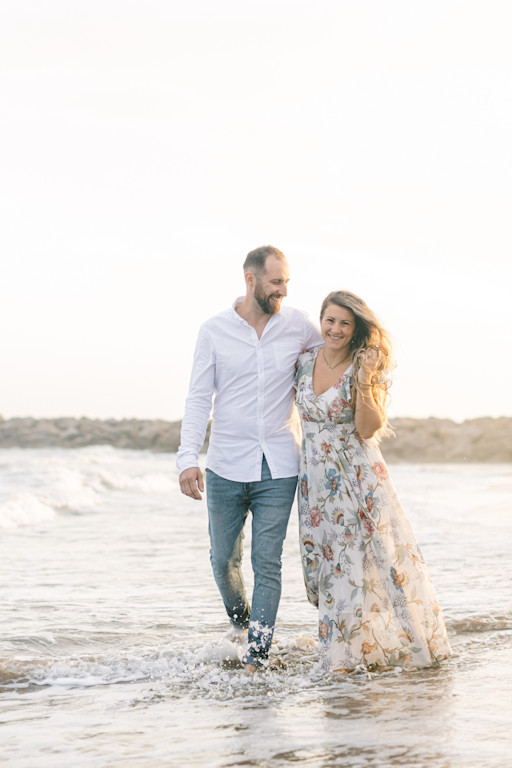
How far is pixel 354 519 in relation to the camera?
4.21 m

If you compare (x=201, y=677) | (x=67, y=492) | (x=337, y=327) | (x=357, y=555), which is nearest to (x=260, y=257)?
(x=337, y=327)

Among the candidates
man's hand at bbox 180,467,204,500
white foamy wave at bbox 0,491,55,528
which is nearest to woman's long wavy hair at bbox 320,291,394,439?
man's hand at bbox 180,467,204,500

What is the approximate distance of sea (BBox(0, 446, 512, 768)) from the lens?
9.98ft

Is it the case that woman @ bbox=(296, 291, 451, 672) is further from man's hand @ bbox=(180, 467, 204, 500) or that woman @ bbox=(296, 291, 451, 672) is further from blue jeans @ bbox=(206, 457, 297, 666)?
man's hand @ bbox=(180, 467, 204, 500)

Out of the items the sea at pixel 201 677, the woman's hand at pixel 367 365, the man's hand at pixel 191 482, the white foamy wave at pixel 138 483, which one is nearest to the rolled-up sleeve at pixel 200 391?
the man's hand at pixel 191 482

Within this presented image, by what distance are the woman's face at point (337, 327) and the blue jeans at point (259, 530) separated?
2.00 ft

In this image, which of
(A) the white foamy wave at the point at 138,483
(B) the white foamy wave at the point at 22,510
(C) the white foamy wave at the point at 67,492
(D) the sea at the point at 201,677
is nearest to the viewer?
(D) the sea at the point at 201,677

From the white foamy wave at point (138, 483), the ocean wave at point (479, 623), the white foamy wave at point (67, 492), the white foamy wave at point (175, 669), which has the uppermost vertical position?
the ocean wave at point (479, 623)

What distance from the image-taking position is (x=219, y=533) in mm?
4312

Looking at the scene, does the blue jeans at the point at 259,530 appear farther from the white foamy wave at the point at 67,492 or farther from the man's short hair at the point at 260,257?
the white foamy wave at the point at 67,492

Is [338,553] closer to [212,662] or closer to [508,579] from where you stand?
[212,662]

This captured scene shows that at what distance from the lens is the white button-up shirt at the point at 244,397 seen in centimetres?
421

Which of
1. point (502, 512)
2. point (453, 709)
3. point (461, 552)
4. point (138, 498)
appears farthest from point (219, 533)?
point (138, 498)

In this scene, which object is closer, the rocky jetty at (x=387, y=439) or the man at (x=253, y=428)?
the man at (x=253, y=428)
